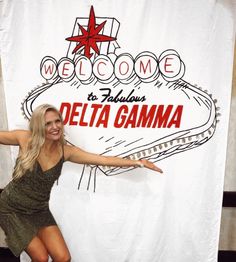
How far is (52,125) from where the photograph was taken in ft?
7.45

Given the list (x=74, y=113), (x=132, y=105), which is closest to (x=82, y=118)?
(x=74, y=113)

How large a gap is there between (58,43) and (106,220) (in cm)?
145

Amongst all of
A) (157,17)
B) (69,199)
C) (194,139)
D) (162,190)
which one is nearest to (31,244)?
(69,199)

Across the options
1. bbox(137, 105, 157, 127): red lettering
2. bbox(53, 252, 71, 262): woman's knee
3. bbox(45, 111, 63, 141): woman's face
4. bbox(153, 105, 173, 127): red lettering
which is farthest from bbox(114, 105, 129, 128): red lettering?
bbox(53, 252, 71, 262): woman's knee

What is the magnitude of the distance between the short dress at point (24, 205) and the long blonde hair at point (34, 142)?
0.16 ft

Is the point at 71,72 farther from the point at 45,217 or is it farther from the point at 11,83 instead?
the point at 45,217

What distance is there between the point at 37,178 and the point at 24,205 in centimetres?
23

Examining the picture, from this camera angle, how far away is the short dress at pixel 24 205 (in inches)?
90.7

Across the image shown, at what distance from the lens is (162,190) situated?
2602 mm

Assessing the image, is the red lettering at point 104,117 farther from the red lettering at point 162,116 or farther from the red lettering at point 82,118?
the red lettering at point 162,116

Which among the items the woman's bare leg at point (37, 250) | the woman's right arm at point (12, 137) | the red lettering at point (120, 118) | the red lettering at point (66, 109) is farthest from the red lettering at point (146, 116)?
the woman's bare leg at point (37, 250)

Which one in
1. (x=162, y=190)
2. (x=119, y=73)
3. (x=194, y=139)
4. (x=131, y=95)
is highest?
(x=119, y=73)

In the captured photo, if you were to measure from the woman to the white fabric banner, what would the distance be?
0.19 m

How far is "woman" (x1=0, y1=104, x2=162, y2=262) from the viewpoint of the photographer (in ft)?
7.43
